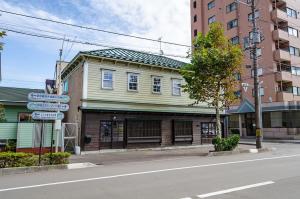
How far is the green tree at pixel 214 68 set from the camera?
18.9 metres

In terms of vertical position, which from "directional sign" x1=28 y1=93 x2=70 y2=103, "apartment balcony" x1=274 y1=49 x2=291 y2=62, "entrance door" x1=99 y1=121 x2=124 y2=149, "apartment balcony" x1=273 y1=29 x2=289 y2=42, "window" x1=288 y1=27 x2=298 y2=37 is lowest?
"entrance door" x1=99 y1=121 x2=124 y2=149

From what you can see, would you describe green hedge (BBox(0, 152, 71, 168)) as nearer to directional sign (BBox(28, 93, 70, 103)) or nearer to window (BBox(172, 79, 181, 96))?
directional sign (BBox(28, 93, 70, 103))

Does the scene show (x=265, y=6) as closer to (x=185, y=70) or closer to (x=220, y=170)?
(x=185, y=70)

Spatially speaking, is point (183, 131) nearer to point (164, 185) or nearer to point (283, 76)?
point (164, 185)

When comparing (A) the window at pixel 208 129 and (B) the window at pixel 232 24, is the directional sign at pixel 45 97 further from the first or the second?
(B) the window at pixel 232 24

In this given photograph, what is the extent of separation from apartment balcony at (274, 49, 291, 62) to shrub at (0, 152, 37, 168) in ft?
117

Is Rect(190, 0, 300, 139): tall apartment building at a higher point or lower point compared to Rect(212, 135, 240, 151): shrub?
higher

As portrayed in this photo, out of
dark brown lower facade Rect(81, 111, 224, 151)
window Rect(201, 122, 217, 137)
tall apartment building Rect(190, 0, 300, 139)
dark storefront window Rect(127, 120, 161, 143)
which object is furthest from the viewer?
tall apartment building Rect(190, 0, 300, 139)

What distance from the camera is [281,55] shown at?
38.1 m

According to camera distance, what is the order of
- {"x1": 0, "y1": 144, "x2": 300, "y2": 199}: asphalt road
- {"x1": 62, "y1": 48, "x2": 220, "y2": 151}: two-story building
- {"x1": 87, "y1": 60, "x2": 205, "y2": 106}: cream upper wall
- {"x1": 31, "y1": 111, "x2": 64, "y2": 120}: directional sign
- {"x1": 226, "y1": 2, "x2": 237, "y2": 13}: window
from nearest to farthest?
{"x1": 0, "y1": 144, "x2": 300, "y2": 199}: asphalt road < {"x1": 31, "y1": 111, "x2": 64, "y2": 120}: directional sign < {"x1": 62, "y1": 48, "x2": 220, "y2": 151}: two-story building < {"x1": 87, "y1": 60, "x2": 205, "y2": 106}: cream upper wall < {"x1": 226, "y1": 2, "x2": 237, "y2": 13}: window

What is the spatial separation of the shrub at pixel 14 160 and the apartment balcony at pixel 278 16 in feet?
126

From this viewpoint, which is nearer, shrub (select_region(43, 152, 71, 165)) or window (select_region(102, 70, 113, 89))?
shrub (select_region(43, 152, 71, 165))

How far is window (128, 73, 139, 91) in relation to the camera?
21850 millimetres

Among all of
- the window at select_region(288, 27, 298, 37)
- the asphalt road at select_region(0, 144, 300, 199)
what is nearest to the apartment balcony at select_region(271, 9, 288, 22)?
the window at select_region(288, 27, 298, 37)
